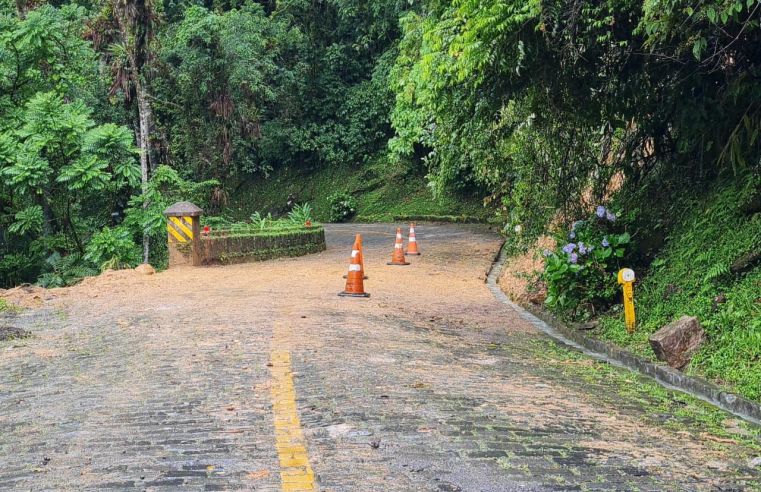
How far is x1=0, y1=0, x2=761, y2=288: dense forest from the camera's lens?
352 inches

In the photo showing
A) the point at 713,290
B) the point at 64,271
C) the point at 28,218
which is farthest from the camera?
the point at 28,218

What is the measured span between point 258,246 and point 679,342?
1260cm

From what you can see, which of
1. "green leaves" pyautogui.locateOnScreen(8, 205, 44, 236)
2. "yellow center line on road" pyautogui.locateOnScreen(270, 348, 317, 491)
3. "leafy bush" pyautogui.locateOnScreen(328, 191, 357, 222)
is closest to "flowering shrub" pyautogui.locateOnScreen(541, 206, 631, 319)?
"yellow center line on road" pyautogui.locateOnScreen(270, 348, 317, 491)

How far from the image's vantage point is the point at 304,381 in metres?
6.77

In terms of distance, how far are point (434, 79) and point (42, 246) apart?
14.8 meters

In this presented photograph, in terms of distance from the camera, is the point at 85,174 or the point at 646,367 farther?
the point at 85,174

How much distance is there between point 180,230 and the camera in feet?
55.8

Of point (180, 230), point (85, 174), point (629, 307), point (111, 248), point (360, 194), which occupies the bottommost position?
point (629, 307)

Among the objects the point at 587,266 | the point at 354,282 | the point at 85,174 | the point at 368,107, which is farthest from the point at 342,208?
the point at 587,266

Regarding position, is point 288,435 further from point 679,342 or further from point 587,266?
point 587,266

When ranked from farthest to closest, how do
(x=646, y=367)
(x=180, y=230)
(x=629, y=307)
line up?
1. (x=180, y=230)
2. (x=629, y=307)
3. (x=646, y=367)

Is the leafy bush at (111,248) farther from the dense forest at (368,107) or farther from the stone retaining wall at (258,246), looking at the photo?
the stone retaining wall at (258,246)

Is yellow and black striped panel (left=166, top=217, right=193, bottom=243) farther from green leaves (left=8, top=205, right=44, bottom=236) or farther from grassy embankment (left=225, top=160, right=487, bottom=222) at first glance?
grassy embankment (left=225, top=160, right=487, bottom=222)

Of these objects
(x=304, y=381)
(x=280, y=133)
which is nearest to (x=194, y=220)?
(x=304, y=381)
